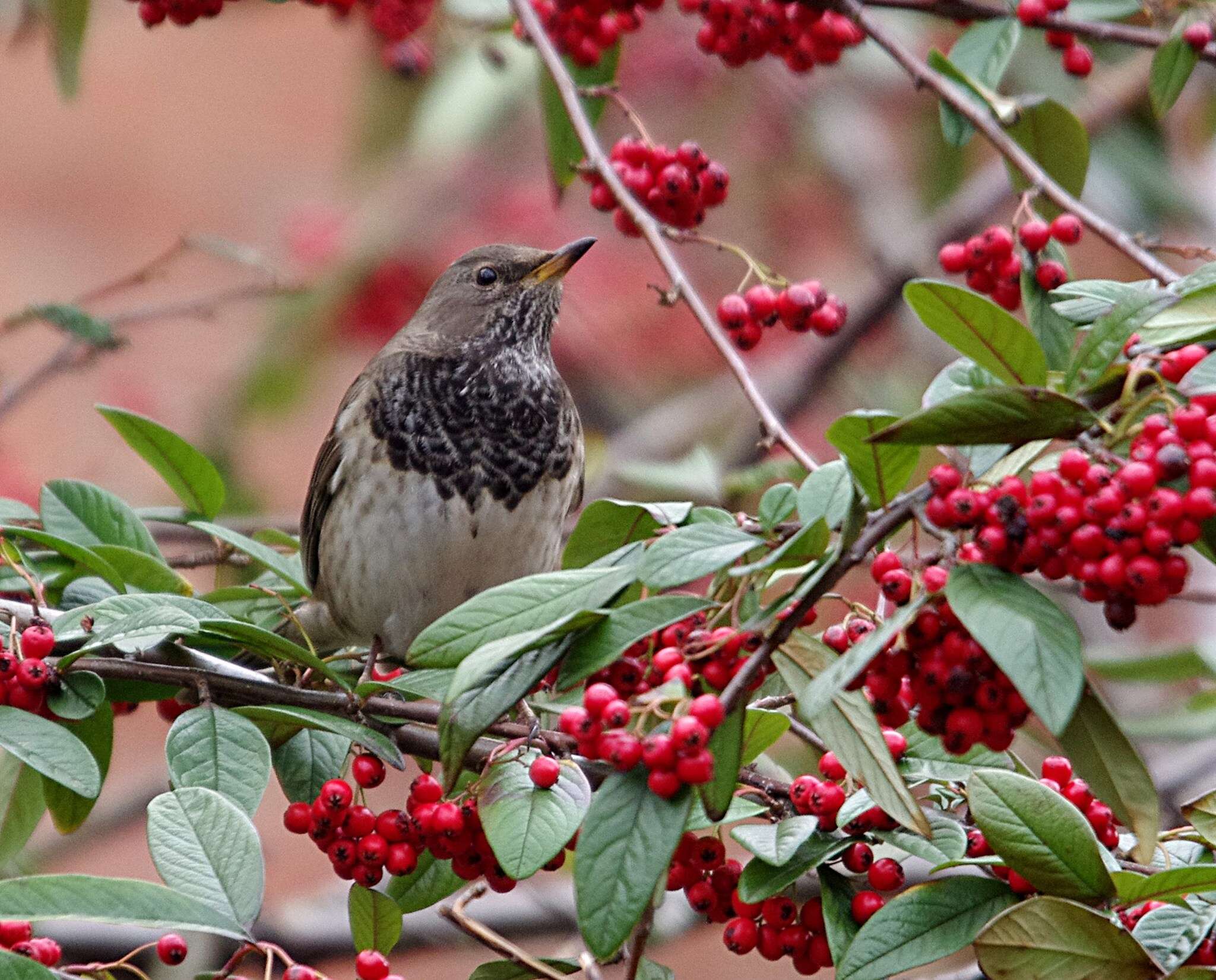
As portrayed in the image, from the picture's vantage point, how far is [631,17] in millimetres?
2414

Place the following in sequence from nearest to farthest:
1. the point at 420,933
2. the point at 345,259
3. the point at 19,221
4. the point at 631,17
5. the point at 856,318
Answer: the point at 631,17
the point at 420,933
the point at 856,318
the point at 345,259
the point at 19,221

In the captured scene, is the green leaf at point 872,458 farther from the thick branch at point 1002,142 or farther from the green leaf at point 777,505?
the thick branch at point 1002,142

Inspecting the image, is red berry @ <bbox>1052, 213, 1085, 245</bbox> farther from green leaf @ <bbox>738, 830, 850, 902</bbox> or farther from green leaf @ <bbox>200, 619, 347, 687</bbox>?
green leaf @ <bbox>200, 619, 347, 687</bbox>

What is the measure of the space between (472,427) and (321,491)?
35 centimetres

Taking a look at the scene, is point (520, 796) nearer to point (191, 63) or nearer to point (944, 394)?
point (944, 394)

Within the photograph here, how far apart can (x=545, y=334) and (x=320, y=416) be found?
450cm

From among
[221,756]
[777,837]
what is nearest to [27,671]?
[221,756]

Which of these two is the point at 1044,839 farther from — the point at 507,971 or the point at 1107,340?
the point at 507,971

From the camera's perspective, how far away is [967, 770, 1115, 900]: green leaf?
1.30m

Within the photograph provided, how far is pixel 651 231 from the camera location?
1.97 meters

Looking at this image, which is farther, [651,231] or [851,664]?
[651,231]

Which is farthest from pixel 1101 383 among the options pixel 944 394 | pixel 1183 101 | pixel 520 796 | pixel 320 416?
pixel 320 416

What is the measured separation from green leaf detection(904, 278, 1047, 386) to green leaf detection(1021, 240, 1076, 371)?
0.38m

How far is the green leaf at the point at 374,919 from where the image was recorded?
4.87ft
